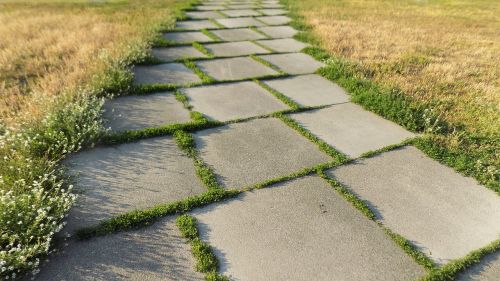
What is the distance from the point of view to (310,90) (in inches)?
294

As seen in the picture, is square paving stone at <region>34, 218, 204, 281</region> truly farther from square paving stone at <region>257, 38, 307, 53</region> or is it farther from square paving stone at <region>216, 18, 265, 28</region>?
square paving stone at <region>216, 18, 265, 28</region>

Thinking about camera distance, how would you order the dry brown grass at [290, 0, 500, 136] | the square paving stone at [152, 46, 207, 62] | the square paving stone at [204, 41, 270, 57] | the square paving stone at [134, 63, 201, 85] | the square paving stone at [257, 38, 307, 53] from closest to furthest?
the dry brown grass at [290, 0, 500, 136]
the square paving stone at [134, 63, 201, 85]
the square paving stone at [152, 46, 207, 62]
the square paving stone at [204, 41, 270, 57]
the square paving stone at [257, 38, 307, 53]

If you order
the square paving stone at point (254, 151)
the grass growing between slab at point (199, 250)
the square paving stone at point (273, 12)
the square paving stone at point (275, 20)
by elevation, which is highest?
the square paving stone at point (273, 12)

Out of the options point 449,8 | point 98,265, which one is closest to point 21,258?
point 98,265

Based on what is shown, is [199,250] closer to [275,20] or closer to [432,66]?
[432,66]

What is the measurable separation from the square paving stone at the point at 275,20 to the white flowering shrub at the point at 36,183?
8992mm

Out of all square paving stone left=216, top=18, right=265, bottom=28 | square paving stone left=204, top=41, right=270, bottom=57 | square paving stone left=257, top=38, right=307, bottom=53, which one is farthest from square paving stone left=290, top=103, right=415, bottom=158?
square paving stone left=216, top=18, right=265, bottom=28

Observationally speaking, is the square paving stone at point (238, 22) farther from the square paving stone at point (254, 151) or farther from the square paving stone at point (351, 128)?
the square paving stone at point (254, 151)

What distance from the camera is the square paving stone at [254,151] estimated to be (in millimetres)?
4715

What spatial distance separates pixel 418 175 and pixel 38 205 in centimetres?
454

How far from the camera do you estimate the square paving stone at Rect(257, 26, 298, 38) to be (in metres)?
11.5

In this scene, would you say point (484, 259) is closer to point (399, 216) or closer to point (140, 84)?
point (399, 216)

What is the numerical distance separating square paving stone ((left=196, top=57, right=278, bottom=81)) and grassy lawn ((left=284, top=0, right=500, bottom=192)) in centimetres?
158

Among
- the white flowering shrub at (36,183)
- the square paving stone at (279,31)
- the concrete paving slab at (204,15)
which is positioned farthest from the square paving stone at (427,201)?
the concrete paving slab at (204,15)
